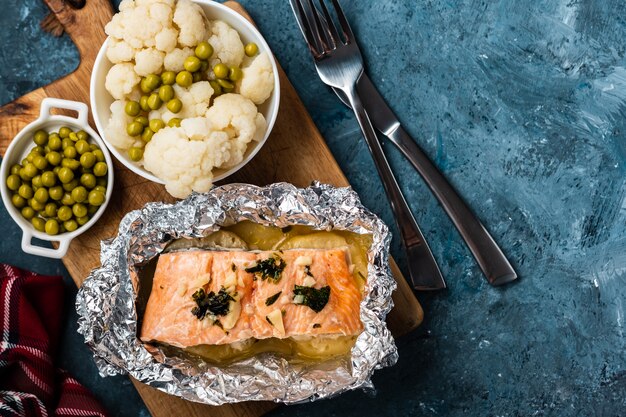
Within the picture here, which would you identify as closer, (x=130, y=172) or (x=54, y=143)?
(x=54, y=143)

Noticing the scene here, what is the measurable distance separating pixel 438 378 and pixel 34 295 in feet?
6.37

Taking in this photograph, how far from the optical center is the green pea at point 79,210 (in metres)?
2.88

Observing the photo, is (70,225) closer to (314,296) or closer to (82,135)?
(82,135)

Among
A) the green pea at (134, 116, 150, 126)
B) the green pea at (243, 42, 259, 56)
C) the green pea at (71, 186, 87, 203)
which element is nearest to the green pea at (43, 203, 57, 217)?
the green pea at (71, 186, 87, 203)

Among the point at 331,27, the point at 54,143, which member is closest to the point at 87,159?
the point at 54,143

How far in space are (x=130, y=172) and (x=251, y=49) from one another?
80 cm

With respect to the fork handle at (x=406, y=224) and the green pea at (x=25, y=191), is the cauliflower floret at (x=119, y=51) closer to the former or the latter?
the green pea at (x=25, y=191)

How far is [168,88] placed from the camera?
2797mm

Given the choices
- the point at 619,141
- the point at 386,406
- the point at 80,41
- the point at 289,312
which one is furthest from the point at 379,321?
the point at 80,41

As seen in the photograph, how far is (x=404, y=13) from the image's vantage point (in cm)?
324

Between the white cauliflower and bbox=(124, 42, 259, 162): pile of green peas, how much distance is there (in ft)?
0.35

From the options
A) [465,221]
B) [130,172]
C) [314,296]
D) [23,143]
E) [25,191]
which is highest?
[23,143]

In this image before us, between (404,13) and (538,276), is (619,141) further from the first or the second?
(404,13)

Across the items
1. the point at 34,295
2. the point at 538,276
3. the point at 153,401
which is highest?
the point at 34,295
